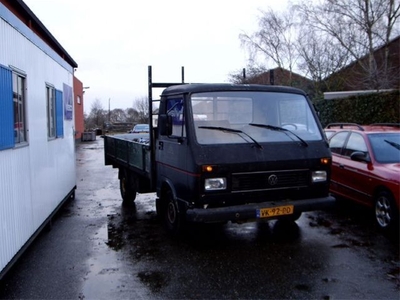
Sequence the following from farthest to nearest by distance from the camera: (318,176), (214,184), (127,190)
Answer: (127,190)
(318,176)
(214,184)

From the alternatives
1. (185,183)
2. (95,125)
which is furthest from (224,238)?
(95,125)

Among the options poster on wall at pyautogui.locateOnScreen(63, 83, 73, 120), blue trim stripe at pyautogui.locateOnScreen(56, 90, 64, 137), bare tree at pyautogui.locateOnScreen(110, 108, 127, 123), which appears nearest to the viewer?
blue trim stripe at pyautogui.locateOnScreen(56, 90, 64, 137)

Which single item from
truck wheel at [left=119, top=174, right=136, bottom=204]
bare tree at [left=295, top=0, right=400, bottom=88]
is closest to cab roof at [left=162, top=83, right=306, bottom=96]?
truck wheel at [left=119, top=174, right=136, bottom=204]

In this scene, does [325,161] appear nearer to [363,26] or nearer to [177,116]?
[177,116]

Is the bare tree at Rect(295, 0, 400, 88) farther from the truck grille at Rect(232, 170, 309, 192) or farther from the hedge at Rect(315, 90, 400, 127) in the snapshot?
the truck grille at Rect(232, 170, 309, 192)

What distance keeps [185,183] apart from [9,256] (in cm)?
238

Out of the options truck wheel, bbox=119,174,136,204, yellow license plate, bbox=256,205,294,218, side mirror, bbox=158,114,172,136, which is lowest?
A: truck wheel, bbox=119,174,136,204

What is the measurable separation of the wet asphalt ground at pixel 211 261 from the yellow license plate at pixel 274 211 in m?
0.54

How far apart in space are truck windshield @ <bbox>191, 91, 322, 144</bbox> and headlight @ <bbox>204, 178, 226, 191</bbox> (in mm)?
540

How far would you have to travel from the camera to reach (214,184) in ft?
17.8

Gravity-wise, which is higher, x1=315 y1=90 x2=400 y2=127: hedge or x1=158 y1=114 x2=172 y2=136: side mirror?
x1=315 y1=90 x2=400 y2=127: hedge

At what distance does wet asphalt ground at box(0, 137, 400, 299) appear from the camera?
4.38m

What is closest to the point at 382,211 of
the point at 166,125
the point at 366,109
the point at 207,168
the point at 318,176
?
the point at 318,176

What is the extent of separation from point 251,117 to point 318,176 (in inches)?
51.5
